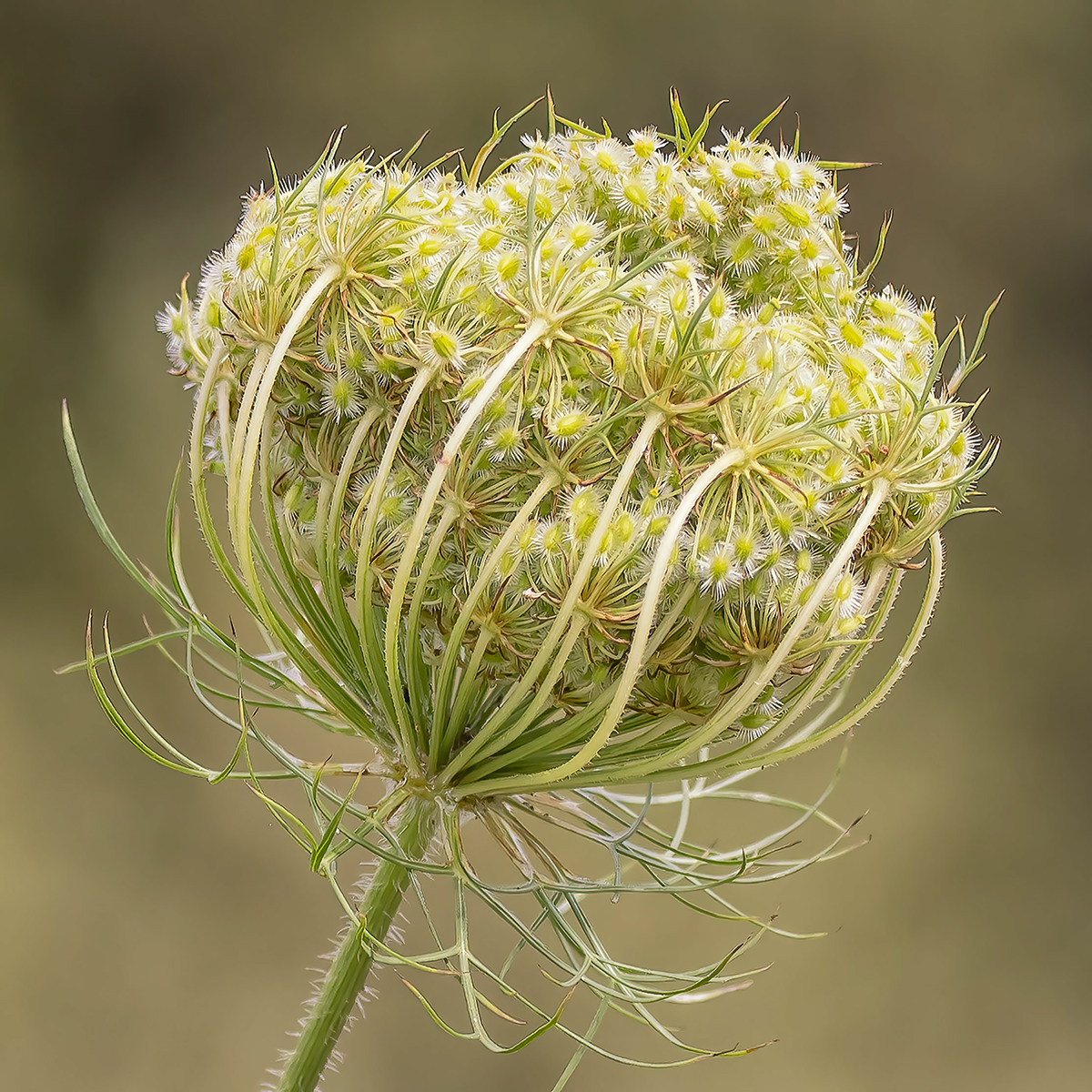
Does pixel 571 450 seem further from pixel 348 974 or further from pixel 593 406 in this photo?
pixel 348 974

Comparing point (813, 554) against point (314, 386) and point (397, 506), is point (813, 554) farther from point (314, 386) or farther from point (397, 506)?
point (314, 386)

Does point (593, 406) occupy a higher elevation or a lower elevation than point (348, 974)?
higher

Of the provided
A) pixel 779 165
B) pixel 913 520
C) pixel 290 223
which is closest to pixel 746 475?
pixel 913 520

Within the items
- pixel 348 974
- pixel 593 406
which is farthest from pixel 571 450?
pixel 348 974

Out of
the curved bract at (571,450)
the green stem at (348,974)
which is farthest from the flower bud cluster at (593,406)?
the green stem at (348,974)

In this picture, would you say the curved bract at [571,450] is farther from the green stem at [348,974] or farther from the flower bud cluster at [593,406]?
the green stem at [348,974]

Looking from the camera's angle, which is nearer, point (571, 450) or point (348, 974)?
point (571, 450)

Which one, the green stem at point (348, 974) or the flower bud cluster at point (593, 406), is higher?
the flower bud cluster at point (593, 406)

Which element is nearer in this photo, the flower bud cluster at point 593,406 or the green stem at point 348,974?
the flower bud cluster at point 593,406
